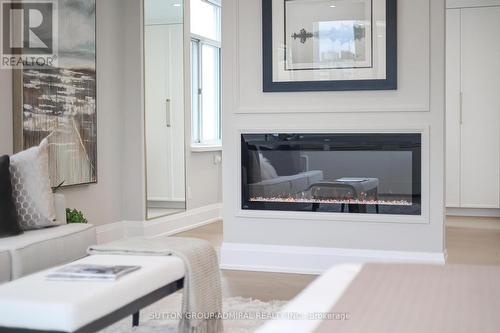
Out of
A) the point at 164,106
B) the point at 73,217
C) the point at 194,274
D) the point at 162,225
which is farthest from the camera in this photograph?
the point at 164,106

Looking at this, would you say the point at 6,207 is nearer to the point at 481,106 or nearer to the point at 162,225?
the point at 162,225

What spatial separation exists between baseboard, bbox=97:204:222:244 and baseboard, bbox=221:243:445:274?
4.53 ft

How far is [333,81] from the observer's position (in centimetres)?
471

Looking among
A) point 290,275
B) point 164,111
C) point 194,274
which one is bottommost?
point 290,275

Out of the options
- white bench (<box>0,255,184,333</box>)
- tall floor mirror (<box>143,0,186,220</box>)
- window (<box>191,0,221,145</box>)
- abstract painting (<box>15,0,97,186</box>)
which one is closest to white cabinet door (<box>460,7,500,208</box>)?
window (<box>191,0,221,145</box>)

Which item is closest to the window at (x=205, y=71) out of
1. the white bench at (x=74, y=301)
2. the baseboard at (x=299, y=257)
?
the baseboard at (x=299, y=257)

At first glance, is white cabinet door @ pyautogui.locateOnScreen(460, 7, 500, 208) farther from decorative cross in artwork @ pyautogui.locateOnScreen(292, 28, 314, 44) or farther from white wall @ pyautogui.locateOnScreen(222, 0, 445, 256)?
decorative cross in artwork @ pyautogui.locateOnScreen(292, 28, 314, 44)

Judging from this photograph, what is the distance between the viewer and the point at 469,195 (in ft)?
25.0

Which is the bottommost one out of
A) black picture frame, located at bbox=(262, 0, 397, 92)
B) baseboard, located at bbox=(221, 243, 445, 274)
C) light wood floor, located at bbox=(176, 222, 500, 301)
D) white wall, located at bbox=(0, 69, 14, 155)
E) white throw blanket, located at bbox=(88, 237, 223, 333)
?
light wood floor, located at bbox=(176, 222, 500, 301)

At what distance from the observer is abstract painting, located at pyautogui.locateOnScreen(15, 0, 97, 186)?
481 centimetres

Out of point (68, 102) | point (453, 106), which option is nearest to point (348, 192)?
point (68, 102)

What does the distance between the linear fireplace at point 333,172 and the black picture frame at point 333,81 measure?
33 centimetres

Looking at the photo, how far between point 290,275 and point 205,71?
3669 mm

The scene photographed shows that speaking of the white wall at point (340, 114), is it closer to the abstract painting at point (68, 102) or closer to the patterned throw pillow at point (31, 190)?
the abstract painting at point (68, 102)
